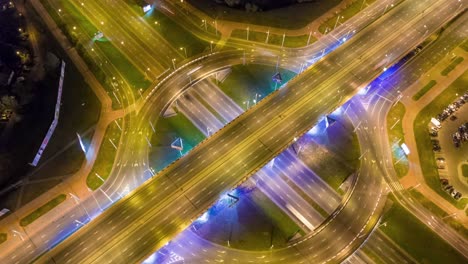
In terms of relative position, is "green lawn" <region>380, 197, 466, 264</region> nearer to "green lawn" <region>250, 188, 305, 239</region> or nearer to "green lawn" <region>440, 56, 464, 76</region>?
"green lawn" <region>250, 188, 305, 239</region>

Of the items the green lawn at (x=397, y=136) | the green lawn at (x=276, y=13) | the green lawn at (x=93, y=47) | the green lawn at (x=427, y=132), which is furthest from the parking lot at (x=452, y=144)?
the green lawn at (x=93, y=47)

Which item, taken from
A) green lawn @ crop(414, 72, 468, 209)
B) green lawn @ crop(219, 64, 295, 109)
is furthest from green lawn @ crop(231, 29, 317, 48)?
green lawn @ crop(414, 72, 468, 209)

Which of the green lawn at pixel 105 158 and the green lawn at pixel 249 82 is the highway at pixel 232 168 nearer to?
the green lawn at pixel 105 158

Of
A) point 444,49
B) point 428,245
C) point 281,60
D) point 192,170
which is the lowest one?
point 428,245

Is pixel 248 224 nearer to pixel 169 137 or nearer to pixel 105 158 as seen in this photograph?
pixel 169 137

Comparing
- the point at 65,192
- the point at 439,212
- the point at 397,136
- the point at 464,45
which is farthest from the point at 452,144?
the point at 65,192

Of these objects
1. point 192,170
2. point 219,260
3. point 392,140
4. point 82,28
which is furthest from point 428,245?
point 82,28

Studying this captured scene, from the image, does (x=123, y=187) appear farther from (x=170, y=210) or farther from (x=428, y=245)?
(x=428, y=245)
